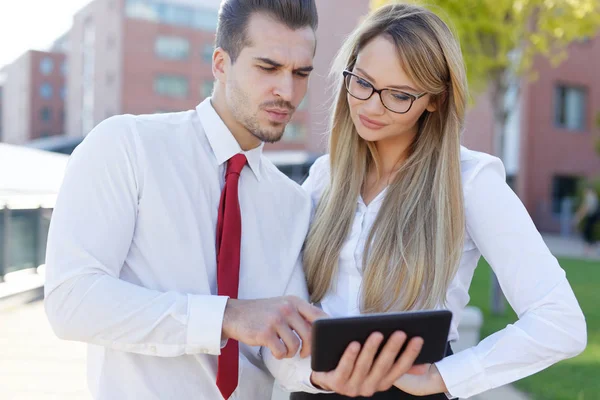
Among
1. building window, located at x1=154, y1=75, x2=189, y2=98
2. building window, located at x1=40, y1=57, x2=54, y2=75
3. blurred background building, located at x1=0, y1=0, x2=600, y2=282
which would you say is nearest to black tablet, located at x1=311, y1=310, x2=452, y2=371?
blurred background building, located at x1=0, y1=0, x2=600, y2=282

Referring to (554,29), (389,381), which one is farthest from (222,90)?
(554,29)

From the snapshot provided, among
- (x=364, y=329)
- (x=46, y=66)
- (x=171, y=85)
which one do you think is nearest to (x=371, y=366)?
(x=364, y=329)

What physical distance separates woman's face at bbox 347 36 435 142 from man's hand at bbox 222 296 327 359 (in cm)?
85

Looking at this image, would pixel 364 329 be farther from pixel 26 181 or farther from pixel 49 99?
pixel 49 99

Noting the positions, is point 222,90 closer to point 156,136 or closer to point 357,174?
point 156,136

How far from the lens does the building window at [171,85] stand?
53559mm

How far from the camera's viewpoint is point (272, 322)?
1.88 meters

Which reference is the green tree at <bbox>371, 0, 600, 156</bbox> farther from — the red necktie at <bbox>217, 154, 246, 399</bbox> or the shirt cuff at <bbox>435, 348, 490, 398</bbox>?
the red necktie at <bbox>217, 154, 246, 399</bbox>

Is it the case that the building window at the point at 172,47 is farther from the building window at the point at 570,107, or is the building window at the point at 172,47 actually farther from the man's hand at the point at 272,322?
the man's hand at the point at 272,322

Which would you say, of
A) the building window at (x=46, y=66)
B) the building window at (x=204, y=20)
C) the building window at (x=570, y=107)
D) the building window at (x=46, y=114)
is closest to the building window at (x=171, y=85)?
the building window at (x=204, y=20)

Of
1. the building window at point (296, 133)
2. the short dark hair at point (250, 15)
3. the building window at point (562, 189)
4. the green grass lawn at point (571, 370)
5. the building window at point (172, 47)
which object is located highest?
the building window at point (172, 47)

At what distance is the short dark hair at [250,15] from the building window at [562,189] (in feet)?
84.4

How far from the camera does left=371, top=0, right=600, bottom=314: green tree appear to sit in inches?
379

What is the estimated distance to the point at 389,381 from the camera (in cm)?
199
